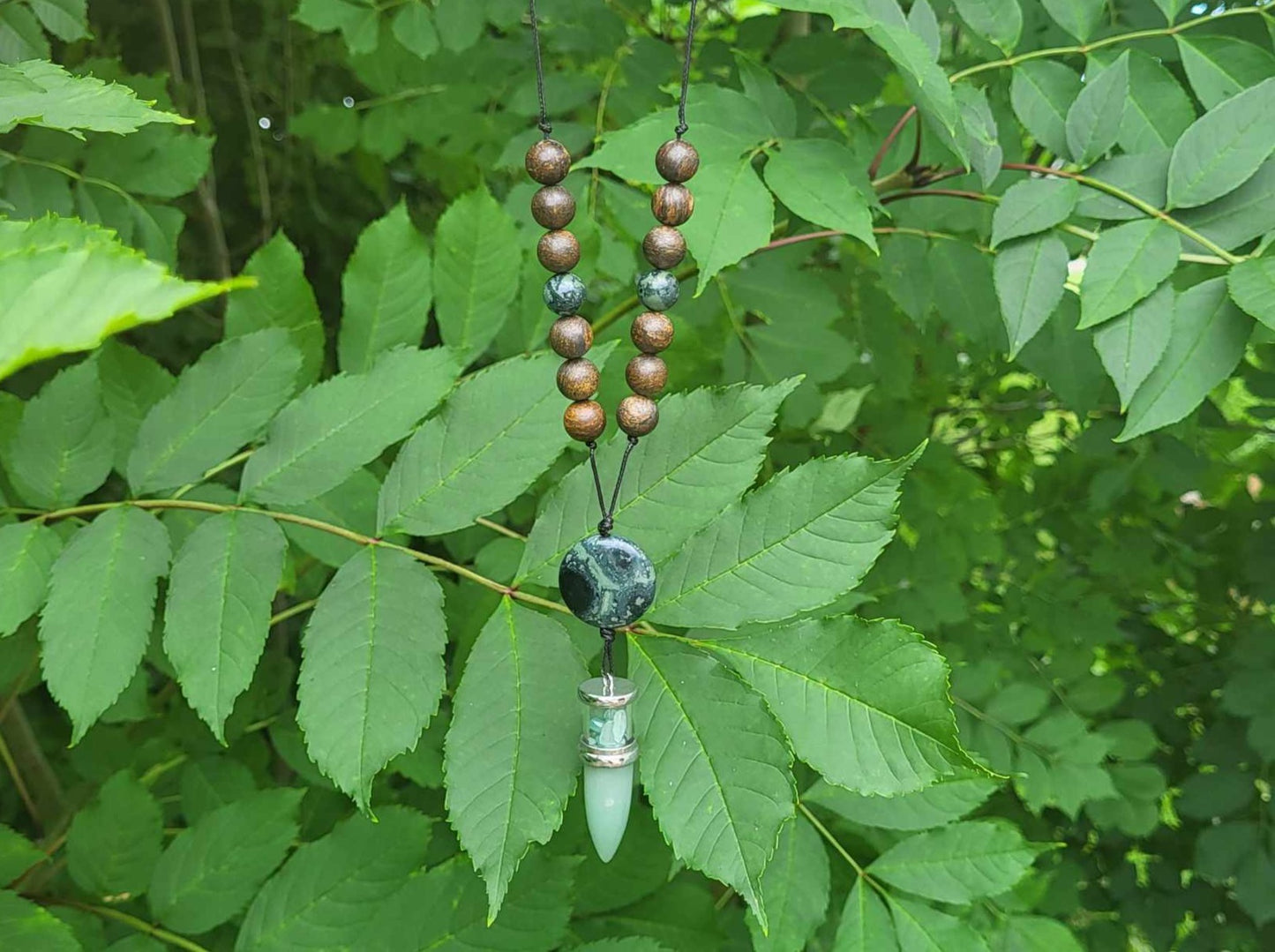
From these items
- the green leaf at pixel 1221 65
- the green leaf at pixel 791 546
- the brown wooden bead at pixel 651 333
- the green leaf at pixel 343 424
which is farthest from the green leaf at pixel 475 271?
the green leaf at pixel 1221 65

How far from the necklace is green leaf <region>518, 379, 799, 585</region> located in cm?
2

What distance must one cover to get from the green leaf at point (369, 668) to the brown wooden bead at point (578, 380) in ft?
0.51

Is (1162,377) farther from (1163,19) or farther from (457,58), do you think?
(457,58)

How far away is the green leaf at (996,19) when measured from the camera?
0.77 m

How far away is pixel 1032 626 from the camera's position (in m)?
1.62

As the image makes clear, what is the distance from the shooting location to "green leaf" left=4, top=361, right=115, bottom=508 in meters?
0.72

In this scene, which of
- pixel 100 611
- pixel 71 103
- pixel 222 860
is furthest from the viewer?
pixel 222 860

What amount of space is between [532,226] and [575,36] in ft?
0.87

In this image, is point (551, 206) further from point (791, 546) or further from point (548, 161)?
point (791, 546)

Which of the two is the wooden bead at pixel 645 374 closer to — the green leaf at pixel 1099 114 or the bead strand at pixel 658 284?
the bead strand at pixel 658 284

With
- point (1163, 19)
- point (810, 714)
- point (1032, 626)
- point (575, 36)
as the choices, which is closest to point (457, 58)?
point (575, 36)

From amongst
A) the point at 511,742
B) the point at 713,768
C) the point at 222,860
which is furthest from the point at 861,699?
the point at 222,860

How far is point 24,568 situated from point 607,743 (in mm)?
419

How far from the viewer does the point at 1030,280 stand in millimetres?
715
